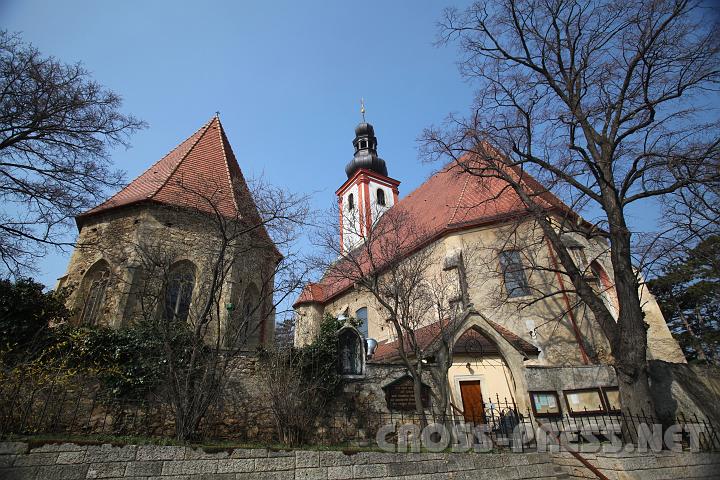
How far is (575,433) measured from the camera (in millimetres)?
8094

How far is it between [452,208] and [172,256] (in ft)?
35.5

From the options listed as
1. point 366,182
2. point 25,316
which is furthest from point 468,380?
point 366,182

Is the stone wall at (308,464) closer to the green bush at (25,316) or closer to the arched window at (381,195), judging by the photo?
the green bush at (25,316)

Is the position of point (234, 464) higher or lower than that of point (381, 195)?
lower

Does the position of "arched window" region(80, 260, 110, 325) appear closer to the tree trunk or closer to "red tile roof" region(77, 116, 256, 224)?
"red tile roof" region(77, 116, 256, 224)

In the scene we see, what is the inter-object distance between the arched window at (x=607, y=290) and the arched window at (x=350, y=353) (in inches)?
388

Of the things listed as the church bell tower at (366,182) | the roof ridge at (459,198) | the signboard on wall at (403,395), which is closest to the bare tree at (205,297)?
the signboard on wall at (403,395)

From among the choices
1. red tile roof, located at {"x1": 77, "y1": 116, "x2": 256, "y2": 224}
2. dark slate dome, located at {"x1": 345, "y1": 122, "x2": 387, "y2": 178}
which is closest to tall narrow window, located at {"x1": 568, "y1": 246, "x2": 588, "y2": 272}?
red tile roof, located at {"x1": 77, "y1": 116, "x2": 256, "y2": 224}

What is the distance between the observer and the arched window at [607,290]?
14.1 meters

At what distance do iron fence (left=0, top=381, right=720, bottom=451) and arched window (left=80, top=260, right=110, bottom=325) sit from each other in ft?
12.1

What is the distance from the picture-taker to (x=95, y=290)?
1032cm

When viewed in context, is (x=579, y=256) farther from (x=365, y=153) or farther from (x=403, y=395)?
(x=365, y=153)

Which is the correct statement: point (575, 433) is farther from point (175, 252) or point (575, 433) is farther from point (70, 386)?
point (175, 252)

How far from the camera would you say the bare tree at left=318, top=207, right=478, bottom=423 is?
31.4 ft
